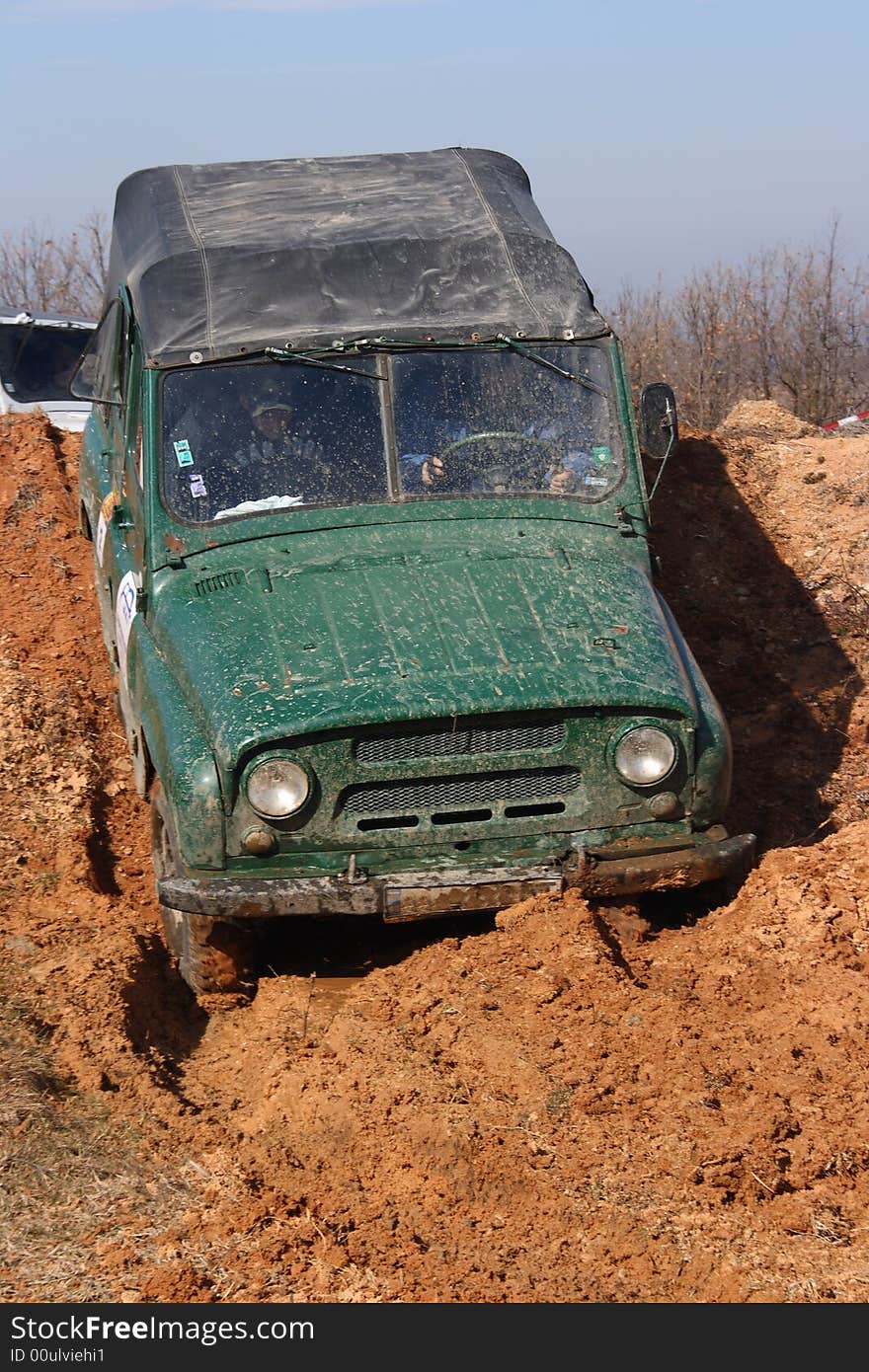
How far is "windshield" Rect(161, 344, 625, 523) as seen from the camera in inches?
239

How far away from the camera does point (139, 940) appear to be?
19.3 ft

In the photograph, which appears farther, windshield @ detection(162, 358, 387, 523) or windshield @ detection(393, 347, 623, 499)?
windshield @ detection(393, 347, 623, 499)

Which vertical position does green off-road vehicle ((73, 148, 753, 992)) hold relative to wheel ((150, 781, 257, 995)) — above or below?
above

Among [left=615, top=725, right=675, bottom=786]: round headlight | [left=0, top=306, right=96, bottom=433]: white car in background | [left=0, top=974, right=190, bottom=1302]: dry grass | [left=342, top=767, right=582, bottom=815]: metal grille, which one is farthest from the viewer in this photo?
[left=0, top=306, right=96, bottom=433]: white car in background

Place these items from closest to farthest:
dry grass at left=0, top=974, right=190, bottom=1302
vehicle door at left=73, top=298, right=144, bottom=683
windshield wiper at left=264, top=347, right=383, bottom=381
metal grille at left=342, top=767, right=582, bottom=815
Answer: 1. dry grass at left=0, top=974, right=190, bottom=1302
2. metal grille at left=342, top=767, right=582, bottom=815
3. windshield wiper at left=264, top=347, right=383, bottom=381
4. vehicle door at left=73, top=298, right=144, bottom=683

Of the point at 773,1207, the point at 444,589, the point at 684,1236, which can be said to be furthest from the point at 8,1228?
the point at 444,589

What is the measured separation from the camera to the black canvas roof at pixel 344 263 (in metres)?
6.39

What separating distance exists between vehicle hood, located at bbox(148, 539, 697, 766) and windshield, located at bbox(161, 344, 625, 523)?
13.3 inches

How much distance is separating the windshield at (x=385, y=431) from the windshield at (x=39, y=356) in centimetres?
718

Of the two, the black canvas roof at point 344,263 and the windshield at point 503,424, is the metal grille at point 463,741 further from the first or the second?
the black canvas roof at point 344,263

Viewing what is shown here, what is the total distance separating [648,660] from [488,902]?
3.39 ft

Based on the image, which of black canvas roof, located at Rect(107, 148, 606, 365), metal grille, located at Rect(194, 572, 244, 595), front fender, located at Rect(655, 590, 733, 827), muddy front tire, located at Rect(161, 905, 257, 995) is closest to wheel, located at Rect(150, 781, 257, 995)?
muddy front tire, located at Rect(161, 905, 257, 995)

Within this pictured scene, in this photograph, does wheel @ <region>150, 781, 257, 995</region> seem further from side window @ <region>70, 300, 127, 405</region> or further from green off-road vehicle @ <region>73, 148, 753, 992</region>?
side window @ <region>70, 300, 127, 405</region>

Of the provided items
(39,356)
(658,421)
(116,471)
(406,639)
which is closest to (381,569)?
(406,639)
